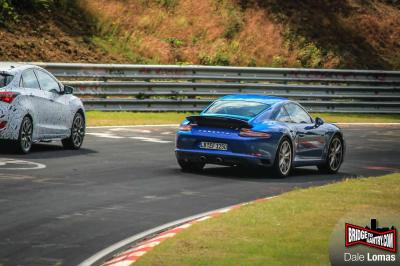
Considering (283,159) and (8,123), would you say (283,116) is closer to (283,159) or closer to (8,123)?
(283,159)

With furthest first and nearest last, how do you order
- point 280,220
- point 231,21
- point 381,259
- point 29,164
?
1. point 231,21
2. point 29,164
3. point 280,220
4. point 381,259

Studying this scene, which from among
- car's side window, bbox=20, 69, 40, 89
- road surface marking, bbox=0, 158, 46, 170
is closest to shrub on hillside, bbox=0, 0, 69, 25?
car's side window, bbox=20, 69, 40, 89

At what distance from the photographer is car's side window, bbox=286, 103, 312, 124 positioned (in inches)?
742

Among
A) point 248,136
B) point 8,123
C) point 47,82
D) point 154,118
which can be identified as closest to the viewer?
point 248,136

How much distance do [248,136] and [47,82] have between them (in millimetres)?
4778

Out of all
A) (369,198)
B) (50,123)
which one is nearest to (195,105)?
(50,123)

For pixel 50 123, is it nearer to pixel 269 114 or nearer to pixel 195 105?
pixel 269 114

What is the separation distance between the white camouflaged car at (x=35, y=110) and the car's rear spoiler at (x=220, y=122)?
311 cm

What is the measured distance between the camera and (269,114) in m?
18.2

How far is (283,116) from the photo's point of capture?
18516 millimetres

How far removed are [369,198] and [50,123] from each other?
748 cm

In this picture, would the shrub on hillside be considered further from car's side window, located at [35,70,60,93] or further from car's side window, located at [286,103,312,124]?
car's side window, located at [286,103,312,124]

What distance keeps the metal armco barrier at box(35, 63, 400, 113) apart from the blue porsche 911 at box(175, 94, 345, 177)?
12350mm

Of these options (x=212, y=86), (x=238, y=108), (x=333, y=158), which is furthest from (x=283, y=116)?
(x=212, y=86)
